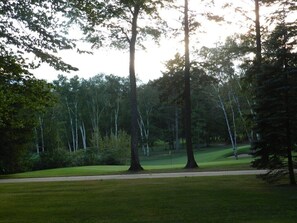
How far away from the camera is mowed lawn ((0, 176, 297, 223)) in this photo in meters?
8.70

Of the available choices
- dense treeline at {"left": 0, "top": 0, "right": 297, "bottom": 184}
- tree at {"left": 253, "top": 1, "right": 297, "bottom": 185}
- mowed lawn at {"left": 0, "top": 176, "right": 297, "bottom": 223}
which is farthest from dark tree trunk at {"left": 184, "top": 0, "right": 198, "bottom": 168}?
tree at {"left": 253, "top": 1, "right": 297, "bottom": 185}

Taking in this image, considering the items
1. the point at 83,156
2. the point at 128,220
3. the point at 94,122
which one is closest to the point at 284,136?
the point at 128,220

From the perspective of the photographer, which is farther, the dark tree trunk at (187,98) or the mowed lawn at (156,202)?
the dark tree trunk at (187,98)

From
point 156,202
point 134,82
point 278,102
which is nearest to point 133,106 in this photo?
point 134,82

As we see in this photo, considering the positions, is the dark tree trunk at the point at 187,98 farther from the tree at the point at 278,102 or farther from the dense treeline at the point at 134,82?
the tree at the point at 278,102

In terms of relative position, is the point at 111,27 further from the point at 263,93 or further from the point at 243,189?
the point at 243,189

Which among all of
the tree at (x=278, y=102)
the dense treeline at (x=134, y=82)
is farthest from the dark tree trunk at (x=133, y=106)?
the tree at (x=278, y=102)

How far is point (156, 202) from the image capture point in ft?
35.4

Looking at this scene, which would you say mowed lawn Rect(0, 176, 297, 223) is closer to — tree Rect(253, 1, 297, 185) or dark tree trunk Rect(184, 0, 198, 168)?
tree Rect(253, 1, 297, 185)

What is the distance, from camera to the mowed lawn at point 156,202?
8.70 meters

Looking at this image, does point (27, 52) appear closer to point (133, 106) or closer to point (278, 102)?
point (278, 102)

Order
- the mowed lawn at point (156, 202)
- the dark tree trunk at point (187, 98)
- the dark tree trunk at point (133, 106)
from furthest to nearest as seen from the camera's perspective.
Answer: the dark tree trunk at point (187, 98), the dark tree trunk at point (133, 106), the mowed lawn at point (156, 202)

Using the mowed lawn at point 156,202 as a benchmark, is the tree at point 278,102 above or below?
above

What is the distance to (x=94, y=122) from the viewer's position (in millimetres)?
74500
